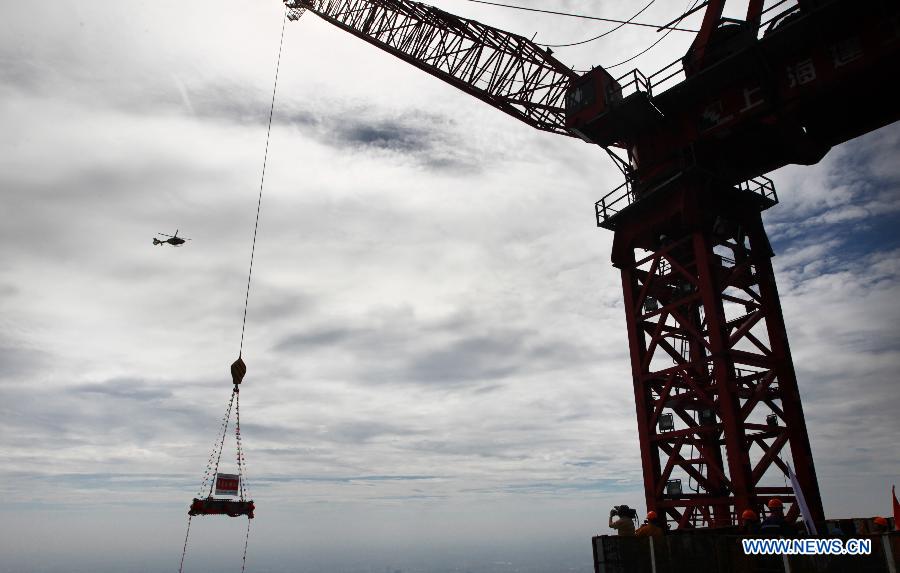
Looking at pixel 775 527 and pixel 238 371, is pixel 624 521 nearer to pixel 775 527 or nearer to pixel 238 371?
pixel 775 527

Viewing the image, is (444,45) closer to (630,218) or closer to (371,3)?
(371,3)

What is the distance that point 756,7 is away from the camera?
743 inches

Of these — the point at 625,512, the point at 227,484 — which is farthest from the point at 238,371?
the point at 625,512

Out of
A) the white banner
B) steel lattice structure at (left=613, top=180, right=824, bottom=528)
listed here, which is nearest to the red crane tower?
steel lattice structure at (left=613, top=180, right=824, bottom=528)

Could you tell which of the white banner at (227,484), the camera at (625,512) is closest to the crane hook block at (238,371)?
the white banner at (227,484)

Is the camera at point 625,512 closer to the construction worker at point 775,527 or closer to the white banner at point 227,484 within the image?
the construction worker at point 775,527

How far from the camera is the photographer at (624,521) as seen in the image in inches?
496
